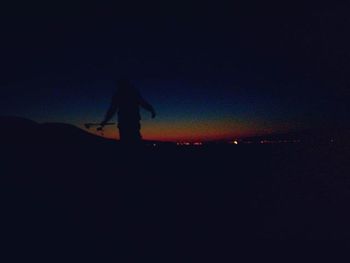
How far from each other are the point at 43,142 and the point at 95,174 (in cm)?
192

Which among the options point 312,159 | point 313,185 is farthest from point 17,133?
point 312,159

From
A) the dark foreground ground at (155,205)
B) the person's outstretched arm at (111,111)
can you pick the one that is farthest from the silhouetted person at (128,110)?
the dark foreground ground at (155,205)

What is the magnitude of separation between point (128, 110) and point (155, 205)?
334 centimetres

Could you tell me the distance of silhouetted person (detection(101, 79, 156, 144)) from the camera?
306 inches

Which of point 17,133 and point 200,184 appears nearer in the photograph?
point 200,184

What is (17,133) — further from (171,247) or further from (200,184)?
(171,247)

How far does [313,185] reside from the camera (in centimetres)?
572

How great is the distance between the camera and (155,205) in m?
4.88

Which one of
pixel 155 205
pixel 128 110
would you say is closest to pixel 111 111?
pixel 128 110

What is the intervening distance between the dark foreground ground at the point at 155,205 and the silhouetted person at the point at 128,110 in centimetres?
42

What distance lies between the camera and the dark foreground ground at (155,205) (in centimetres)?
361

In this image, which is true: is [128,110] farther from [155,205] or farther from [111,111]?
[155,205]

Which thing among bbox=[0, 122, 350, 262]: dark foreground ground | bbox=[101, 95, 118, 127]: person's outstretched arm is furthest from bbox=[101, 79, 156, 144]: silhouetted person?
bbox=[0, 122, 350, 262]: dark foreground ground

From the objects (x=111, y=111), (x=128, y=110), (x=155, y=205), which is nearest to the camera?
(x=155, y=205)
